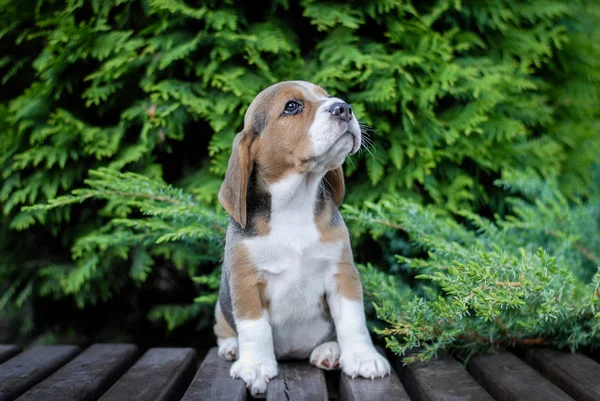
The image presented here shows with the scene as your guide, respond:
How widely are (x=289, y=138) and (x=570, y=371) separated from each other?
5.83 feet

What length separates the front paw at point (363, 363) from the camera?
295 centimetres

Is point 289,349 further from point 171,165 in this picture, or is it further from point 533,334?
point 171,165

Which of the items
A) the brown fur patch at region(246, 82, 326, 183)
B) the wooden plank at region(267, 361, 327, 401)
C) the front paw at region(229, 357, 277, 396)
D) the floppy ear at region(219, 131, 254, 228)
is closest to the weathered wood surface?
the wooden plank at region(267, 361, 327, 401)

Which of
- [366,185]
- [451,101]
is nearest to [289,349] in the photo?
[366,185]

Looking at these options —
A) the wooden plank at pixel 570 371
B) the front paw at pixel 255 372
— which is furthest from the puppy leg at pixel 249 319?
the wooden plank at pixel 570 371

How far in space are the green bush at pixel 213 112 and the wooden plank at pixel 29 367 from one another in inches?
28.8

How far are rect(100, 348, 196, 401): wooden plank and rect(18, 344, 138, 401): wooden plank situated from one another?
4.0 inches

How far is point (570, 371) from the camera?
9.95ft

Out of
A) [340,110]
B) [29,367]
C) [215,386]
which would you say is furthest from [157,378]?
[340,110]

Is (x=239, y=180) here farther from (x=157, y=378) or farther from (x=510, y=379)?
(x=510, y=379)

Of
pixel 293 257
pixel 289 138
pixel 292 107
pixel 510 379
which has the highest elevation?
pixel 292 107

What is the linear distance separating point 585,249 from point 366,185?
1.54 metres

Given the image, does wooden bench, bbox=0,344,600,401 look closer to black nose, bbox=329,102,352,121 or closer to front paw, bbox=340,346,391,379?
front paw, bbox=340,346,391,379

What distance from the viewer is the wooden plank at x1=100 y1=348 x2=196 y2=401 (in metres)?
2.89
